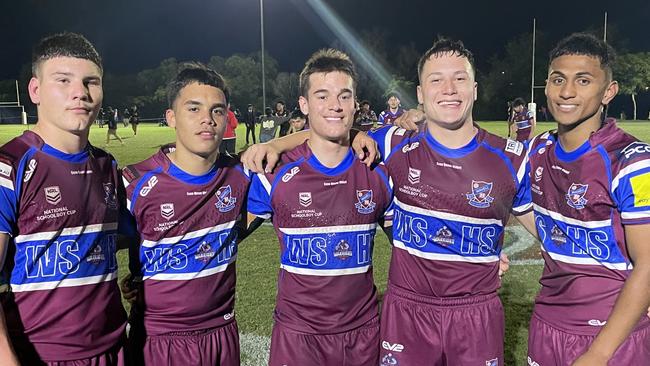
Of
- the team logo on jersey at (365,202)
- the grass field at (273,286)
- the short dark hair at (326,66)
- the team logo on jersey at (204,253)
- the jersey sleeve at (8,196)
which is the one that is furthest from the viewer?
the grass field at (273,286)

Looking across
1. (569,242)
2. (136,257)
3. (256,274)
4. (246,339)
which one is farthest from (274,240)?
(569,242)

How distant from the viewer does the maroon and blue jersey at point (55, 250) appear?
2.32 metres

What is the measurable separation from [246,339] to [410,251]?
198 centimetres

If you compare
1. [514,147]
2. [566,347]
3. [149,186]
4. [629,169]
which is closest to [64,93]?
[149,186]

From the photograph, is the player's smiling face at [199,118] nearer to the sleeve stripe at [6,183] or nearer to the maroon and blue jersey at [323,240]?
the maroon and blue jersey at [323,240]

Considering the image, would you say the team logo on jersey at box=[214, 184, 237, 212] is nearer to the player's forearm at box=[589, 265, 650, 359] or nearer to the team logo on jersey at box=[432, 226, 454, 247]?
the team logo on jersey at box=[432, 226, 454, 247]

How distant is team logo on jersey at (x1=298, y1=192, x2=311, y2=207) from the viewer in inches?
115

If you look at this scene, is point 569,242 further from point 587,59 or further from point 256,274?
point 256,274

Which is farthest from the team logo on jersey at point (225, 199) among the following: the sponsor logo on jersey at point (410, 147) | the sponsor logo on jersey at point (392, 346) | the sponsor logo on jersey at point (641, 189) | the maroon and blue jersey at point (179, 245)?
the sponsor logo on jersey at point (641, 189)

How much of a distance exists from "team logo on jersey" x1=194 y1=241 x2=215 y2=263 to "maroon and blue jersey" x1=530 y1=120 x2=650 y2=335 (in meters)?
1.81

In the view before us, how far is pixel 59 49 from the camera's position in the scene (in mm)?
2486

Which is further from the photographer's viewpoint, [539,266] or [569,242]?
[539,266]

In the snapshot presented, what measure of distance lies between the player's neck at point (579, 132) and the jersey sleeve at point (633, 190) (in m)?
0.27

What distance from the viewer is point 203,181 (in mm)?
2916
